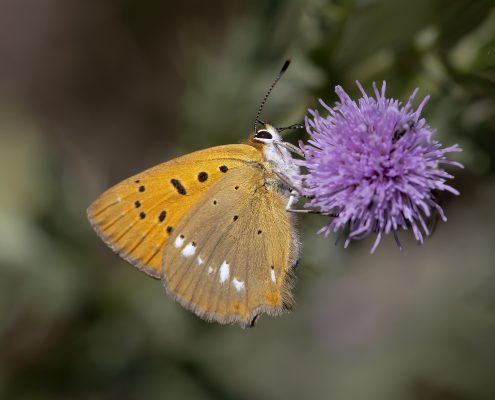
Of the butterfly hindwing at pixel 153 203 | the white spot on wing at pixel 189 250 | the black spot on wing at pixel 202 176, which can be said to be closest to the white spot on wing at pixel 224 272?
the white spot on wing at pixel 189 250

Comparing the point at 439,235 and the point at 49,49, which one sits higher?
the point at 49,49

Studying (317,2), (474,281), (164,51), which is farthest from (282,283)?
(164,51)

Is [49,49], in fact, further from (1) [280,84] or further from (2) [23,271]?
(1) [280,84]

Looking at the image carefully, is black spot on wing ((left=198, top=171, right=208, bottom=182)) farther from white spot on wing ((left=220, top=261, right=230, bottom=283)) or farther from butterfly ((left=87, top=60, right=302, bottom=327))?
white spot on wing ((left=220, top=261, right=230, bottom=283))

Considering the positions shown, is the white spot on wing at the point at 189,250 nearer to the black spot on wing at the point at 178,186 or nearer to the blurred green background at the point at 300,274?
the black spot on wing at the point at 178,186

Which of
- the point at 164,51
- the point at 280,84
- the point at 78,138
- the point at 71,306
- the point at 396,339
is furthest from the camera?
the point at 78,138

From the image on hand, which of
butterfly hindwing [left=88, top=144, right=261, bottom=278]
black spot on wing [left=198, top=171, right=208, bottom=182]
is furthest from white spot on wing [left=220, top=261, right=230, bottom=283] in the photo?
black spot on wing [left=198, top=171, right=208, bottom=182]

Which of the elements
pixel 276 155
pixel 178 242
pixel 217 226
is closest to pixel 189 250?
pixel 178 242
